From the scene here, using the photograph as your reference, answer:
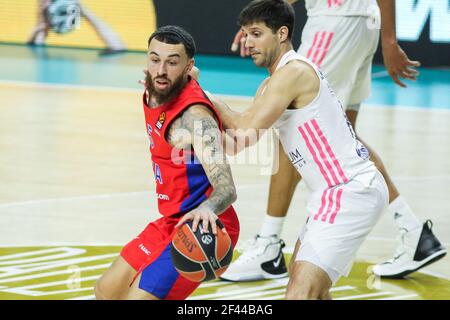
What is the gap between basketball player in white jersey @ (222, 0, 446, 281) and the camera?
6699 millimetres

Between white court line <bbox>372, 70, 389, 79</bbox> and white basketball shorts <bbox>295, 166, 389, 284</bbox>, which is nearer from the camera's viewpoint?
white basketball shorts <bbox>295, 166, 389, 284</bbox>

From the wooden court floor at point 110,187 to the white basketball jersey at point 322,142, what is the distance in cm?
128

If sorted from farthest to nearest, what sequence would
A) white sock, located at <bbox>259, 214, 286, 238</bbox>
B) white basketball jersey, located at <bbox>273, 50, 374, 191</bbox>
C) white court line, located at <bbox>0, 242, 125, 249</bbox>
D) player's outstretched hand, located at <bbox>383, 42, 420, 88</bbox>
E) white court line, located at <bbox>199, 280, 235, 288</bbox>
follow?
white court line, located at <bbox>0, 242, 125, 249</bbox>
player's outstretched hand, located at <bbox>383, 42, 420, 88</bbox>
white sock, located at <bbox>259, 214, 286, 238</bbox>
white court line, located at <bbox>199, 280, 235, 288</bbox>
white basketball jersey, located at <bbox>273, 50, 374, 191</bbox>

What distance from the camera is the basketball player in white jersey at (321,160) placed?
506cm

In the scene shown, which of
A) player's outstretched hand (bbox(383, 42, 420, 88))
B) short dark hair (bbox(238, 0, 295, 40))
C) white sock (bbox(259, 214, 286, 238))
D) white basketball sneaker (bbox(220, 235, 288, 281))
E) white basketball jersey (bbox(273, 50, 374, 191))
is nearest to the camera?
white basketball jersey (bbox(273, 50, 374, 191))

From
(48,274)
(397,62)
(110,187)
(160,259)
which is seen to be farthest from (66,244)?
(397,62)

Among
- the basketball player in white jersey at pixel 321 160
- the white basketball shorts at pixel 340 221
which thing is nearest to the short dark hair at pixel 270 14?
the basketball player in white jersey at pixel 321 160

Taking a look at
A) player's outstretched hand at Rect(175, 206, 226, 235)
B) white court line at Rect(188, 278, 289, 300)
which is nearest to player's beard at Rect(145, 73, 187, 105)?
player's outstretched hand at Rect(175, 206, 226, 235)

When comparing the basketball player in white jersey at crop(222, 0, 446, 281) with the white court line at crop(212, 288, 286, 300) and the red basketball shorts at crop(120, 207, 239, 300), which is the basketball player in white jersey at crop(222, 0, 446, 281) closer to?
the white court line at crop(212, 288, 286, 300)

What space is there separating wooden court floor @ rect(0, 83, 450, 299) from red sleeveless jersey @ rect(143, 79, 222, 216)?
3.93 feet

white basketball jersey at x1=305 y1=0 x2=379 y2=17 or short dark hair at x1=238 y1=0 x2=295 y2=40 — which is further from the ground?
short dark hair at x1=238 y1=0 x2=295 y2=40

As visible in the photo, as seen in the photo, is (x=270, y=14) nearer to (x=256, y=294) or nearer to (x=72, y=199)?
(x=256, y=294)

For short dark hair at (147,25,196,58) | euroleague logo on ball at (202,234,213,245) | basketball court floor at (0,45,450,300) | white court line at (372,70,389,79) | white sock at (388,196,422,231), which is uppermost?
short dark hair at (147,25,196,58)

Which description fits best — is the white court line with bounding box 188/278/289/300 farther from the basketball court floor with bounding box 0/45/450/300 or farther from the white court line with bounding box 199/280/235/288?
the white court line with bounding box 199/280/235/288
